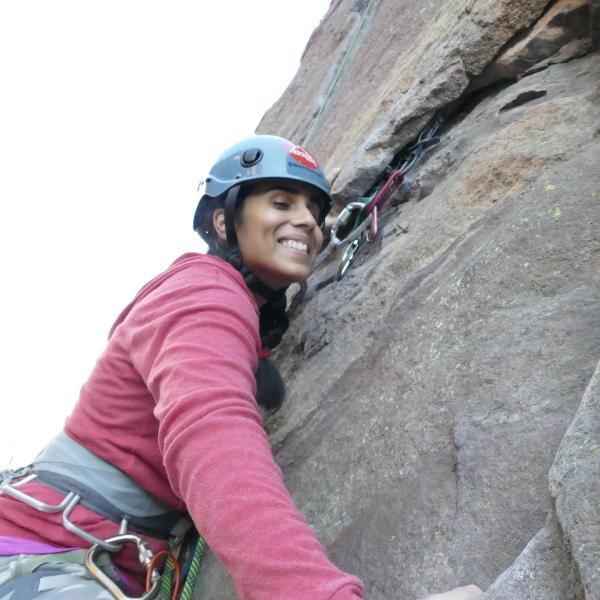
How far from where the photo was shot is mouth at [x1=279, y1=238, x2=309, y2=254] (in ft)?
8.34

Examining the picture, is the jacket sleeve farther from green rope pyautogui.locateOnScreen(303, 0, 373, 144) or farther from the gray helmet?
green rope pyautogui.locateOnScreen(303, 0, 373, 144)

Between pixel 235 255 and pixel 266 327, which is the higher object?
pixel 235 255

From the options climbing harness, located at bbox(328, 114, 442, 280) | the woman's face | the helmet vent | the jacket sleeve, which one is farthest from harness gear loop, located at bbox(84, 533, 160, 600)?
the helmet vent

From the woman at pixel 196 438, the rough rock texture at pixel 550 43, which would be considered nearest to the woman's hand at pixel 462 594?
the woman at pixel 196 438

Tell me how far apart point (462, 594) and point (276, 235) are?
1723 millimetres

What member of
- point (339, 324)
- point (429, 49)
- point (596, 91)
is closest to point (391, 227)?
point (339, 324)

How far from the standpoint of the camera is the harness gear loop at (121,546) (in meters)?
1.61

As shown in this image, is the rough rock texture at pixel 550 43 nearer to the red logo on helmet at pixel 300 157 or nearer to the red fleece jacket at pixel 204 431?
the red logo on helmet at pixel 300 157

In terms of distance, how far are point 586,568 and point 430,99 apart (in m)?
2.56

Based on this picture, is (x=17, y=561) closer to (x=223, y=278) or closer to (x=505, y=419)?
(x=223, y=278)

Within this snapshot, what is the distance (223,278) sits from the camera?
2002 mm

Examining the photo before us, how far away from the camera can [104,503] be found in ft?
6.10

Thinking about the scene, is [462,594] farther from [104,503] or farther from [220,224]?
[220,224]

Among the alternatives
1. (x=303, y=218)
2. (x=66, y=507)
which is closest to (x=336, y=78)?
(x=303, y=218)
